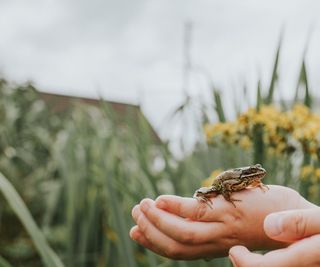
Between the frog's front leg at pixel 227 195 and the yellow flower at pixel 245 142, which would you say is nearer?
the frog's front leg at pixel 227 195

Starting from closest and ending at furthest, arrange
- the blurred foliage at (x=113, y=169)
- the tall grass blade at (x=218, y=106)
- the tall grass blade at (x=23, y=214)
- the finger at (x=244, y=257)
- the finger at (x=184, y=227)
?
the finger at (x=244, y=257) → the finger at (x=184, y=227) → the tall grass blade at (x=23, y=214) → the blurred foliage at (x=113, y=169) → the tall grass blade at (x=218, y=106)

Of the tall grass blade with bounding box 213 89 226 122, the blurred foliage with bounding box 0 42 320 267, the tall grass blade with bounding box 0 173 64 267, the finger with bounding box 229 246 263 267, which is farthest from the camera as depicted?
the tall grass blade with bounding box 213 89 226 122

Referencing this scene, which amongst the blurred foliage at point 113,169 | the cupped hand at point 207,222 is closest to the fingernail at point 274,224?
the cupped hand at point 207,222

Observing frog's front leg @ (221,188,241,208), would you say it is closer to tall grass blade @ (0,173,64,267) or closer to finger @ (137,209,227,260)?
finger @ (137,209,227,260)

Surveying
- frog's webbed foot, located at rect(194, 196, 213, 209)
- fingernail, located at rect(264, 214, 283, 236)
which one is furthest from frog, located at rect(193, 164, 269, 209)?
fingernail, located at rect(264, 214, 283, 236)

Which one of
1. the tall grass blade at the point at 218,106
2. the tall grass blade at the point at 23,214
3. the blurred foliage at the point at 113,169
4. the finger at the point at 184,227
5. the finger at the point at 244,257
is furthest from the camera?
the tall grass blade at the point at 218,106

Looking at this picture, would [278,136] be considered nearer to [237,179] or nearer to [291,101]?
[291,101]

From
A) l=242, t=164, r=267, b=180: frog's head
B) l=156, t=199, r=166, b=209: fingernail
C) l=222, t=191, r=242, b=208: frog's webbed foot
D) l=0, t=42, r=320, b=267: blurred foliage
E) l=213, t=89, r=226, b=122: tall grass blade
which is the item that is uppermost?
l=213, t=89, r=226, b=122: tall grass blade

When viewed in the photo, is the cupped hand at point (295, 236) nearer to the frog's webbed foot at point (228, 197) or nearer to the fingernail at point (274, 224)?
the fingernail at point (274, 224)
